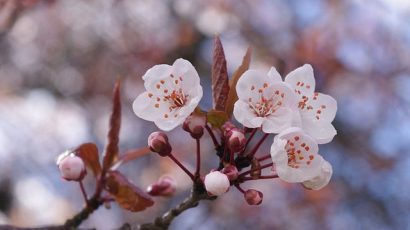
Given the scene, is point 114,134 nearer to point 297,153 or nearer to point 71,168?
point 71,168

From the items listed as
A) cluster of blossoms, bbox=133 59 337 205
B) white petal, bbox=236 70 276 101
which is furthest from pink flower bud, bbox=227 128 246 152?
white petal, bbox=236 70 276 101

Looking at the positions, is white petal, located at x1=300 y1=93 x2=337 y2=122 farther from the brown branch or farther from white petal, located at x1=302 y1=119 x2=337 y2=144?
the brown branch

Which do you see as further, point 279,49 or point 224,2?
point 224,2

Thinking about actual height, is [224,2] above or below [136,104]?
below

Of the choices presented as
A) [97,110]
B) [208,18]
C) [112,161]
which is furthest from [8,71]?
[112,161]

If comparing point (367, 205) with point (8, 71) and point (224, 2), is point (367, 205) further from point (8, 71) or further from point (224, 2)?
point (8, 71)

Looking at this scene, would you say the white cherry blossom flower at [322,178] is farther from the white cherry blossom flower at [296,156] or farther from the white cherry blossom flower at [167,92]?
the white cherry blossom flower at [167,92]
